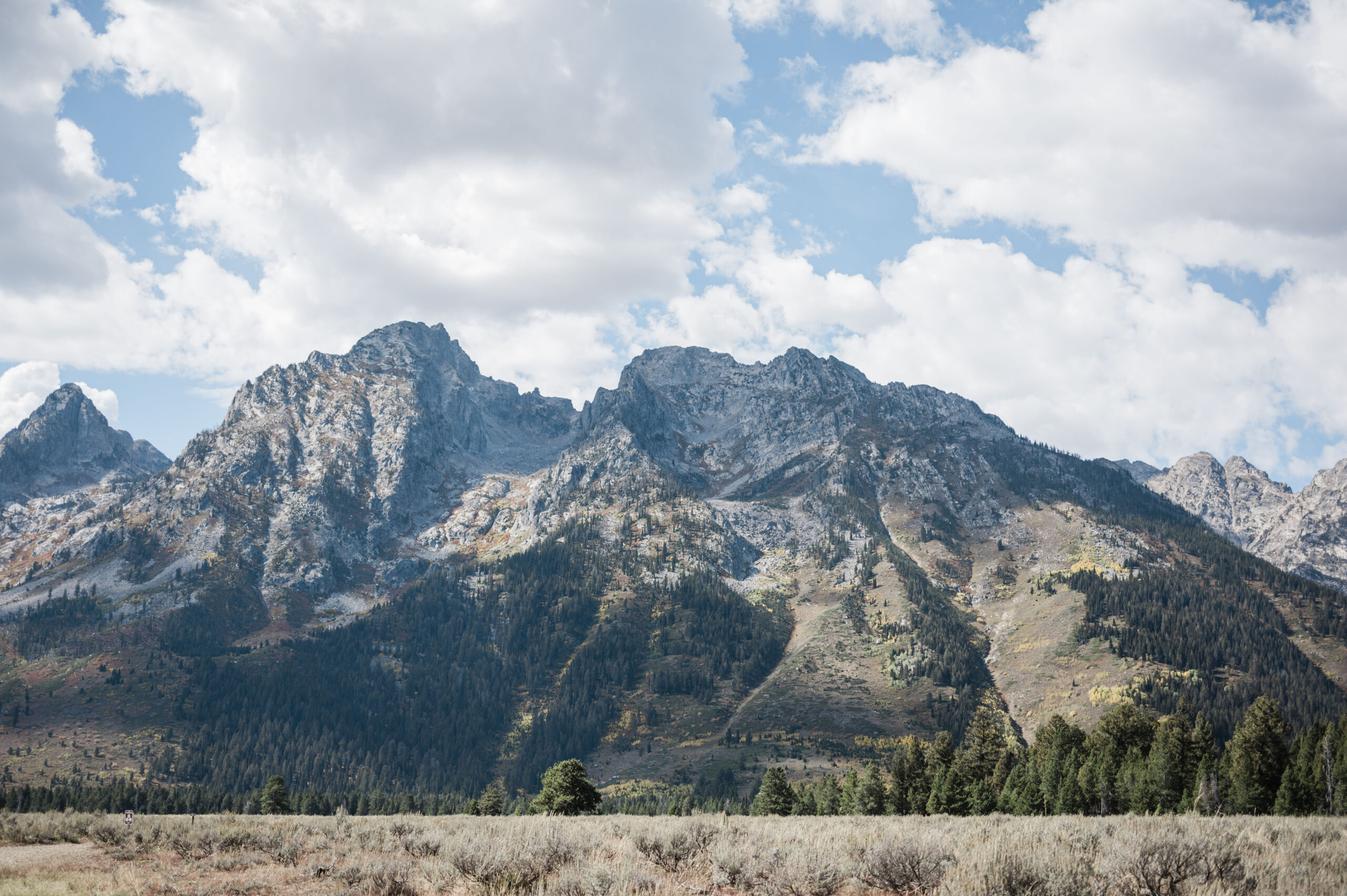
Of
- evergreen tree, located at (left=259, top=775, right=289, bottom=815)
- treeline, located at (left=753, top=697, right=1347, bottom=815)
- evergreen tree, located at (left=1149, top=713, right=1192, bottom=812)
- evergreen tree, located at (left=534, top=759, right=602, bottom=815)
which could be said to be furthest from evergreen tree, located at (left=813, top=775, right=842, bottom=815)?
evergreen tree, located at (left=259, top=775, right=289, bottom=815)

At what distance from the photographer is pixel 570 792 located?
65.4 meters

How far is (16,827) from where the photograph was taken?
29.3 metres

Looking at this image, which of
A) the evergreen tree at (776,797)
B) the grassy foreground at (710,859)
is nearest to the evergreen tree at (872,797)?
the evergreen tree at (776,797)

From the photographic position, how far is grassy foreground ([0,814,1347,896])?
12.0 m

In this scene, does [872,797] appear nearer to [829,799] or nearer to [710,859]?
[829,799]

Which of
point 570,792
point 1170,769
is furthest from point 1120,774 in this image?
point 570,792

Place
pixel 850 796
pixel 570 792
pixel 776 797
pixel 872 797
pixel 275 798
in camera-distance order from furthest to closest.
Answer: pixel 776 797, pixel 275 798, pixel 850 796, pixel 872 797, pixel 570 792

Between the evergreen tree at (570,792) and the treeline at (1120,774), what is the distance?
28397mm

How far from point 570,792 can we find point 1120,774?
178 feet

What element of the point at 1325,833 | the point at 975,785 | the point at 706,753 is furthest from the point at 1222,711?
the point at 1325,833

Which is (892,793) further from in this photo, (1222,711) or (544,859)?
(1222,711)

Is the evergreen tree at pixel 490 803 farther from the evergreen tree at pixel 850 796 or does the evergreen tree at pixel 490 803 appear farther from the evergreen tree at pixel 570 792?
the evergreen tree at pixel 850 796

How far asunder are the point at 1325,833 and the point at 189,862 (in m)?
33.6

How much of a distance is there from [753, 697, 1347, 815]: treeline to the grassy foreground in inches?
1528
